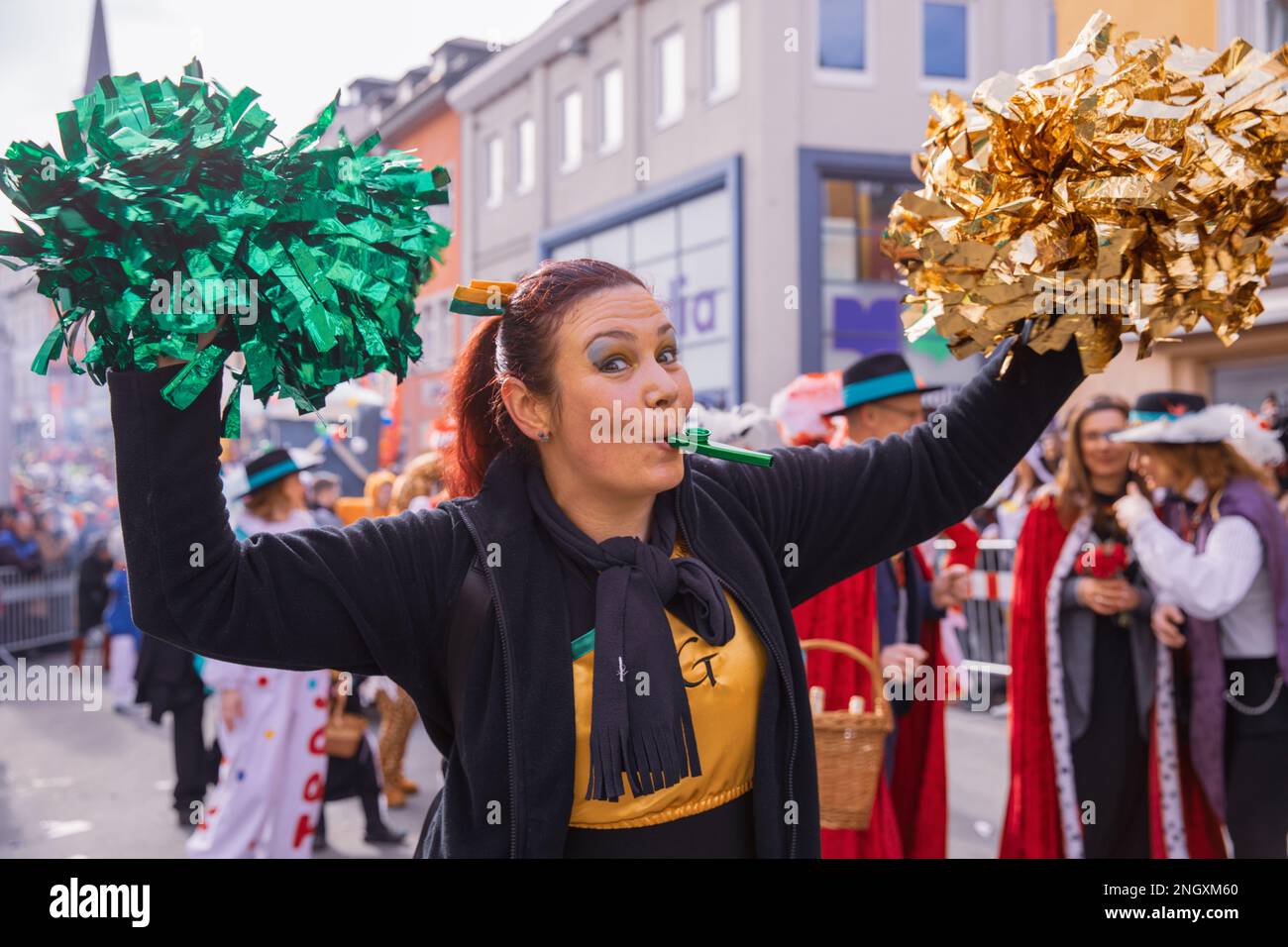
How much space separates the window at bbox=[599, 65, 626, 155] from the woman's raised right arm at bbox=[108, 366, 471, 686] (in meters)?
15.2

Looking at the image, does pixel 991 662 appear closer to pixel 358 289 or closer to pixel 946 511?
pixel 946 511

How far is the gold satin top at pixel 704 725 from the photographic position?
1.66 meters

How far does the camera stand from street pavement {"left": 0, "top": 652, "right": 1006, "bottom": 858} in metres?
5.44

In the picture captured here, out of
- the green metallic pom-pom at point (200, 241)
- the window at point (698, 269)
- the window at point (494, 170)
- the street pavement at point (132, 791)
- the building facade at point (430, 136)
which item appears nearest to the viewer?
the green metallic pom-pom at point (200, 241)

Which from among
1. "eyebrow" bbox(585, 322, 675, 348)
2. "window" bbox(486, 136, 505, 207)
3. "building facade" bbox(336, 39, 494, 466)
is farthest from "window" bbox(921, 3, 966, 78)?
"eyebrow" bbox(585, 322, 675, 348)

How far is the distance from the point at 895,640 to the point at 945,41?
1279cm

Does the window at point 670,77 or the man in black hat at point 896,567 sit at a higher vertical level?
the window at point 670,77

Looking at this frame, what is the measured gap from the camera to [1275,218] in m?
1.73

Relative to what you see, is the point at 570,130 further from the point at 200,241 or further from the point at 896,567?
the point at 200,241

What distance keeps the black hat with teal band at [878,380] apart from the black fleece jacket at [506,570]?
206 centimetres

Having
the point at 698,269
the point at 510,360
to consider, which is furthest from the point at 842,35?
the point at 510,360

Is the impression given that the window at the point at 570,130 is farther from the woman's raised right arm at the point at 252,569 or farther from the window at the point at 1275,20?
the woman's raised right arm at the point at 252,569

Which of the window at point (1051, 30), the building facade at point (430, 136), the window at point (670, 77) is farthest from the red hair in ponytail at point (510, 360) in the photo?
the building facade at point (430, 136)

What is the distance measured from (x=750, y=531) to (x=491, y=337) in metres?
0.56
